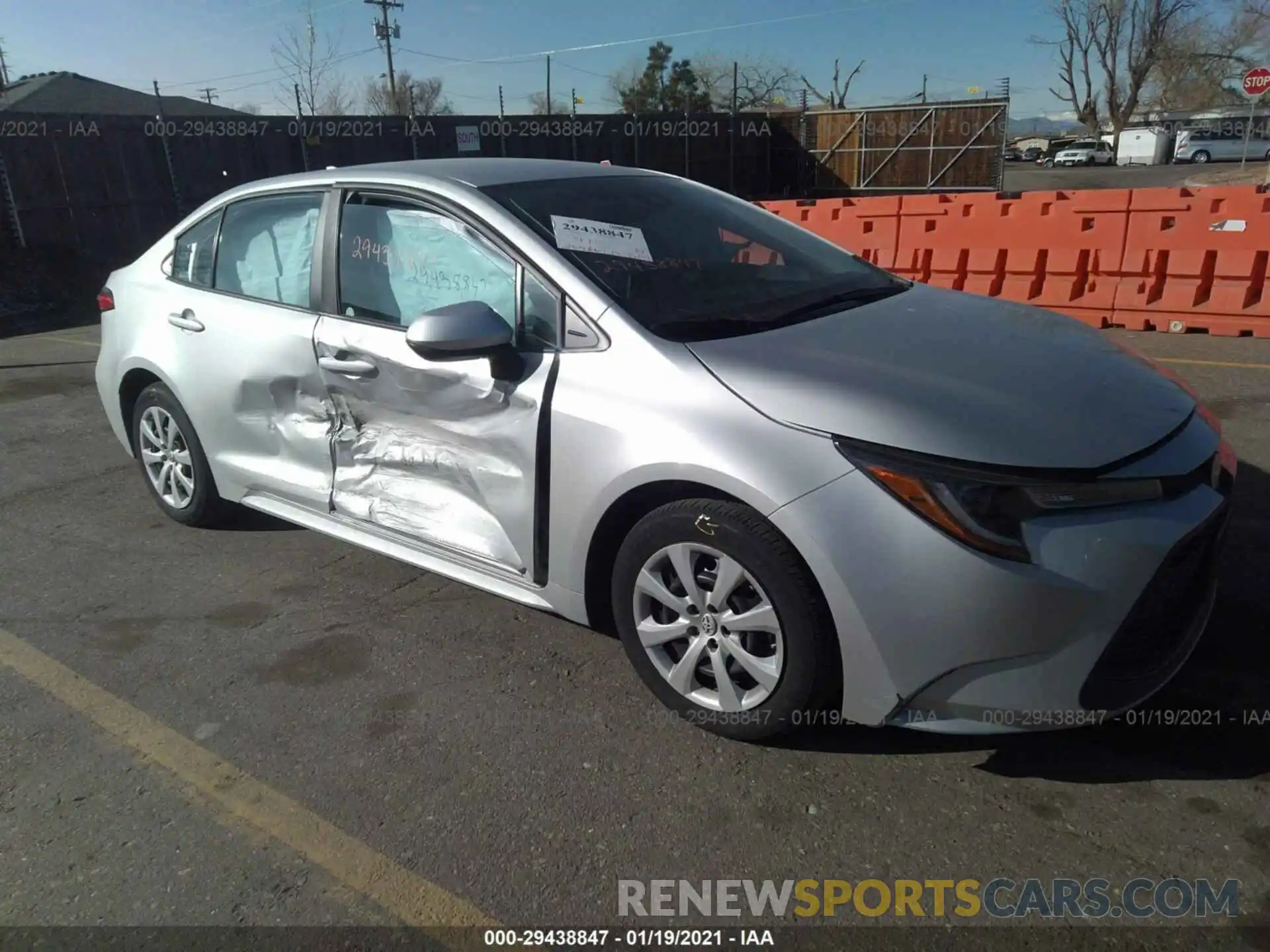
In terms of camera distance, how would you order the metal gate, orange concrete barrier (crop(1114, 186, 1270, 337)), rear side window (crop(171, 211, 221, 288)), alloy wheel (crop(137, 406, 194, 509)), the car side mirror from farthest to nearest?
1. the metal gate
2. orange concrete barrier (crop(1114, 186, 1270, 337))
3. alloy wheel (crop(137, 406, 194, 509))
4. rear side window (crop(171, 211, 221, 288))
5. the car side mirror

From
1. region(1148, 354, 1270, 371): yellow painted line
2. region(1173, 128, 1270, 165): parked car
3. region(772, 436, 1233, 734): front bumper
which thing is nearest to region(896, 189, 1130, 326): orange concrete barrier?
region(1148, 354, 1270, 371): yellow painted line

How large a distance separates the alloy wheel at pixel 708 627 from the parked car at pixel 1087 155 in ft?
203

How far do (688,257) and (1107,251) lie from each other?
6.54 meters

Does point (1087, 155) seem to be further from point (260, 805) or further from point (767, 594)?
point (260, 805)

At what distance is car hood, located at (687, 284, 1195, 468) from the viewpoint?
240 centimetres

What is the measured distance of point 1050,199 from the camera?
32.0ft

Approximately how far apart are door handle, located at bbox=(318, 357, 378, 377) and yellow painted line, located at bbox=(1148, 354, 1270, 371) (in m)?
5.70

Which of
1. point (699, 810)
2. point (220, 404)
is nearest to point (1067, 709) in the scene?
point (699, 810)

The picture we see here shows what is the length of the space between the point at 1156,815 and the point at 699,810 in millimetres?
1170

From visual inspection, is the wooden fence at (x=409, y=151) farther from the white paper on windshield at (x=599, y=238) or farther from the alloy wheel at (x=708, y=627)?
the alloy wheel at (x=708, y=627)

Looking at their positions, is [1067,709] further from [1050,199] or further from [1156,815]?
[1050,199]

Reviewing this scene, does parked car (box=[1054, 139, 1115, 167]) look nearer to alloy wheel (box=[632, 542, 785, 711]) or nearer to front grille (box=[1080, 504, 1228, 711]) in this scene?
front grille (box=[1080, 504, 1228, 711])

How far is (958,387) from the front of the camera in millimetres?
2584

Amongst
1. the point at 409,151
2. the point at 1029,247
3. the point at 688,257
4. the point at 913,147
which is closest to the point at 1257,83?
the point at 913,147
